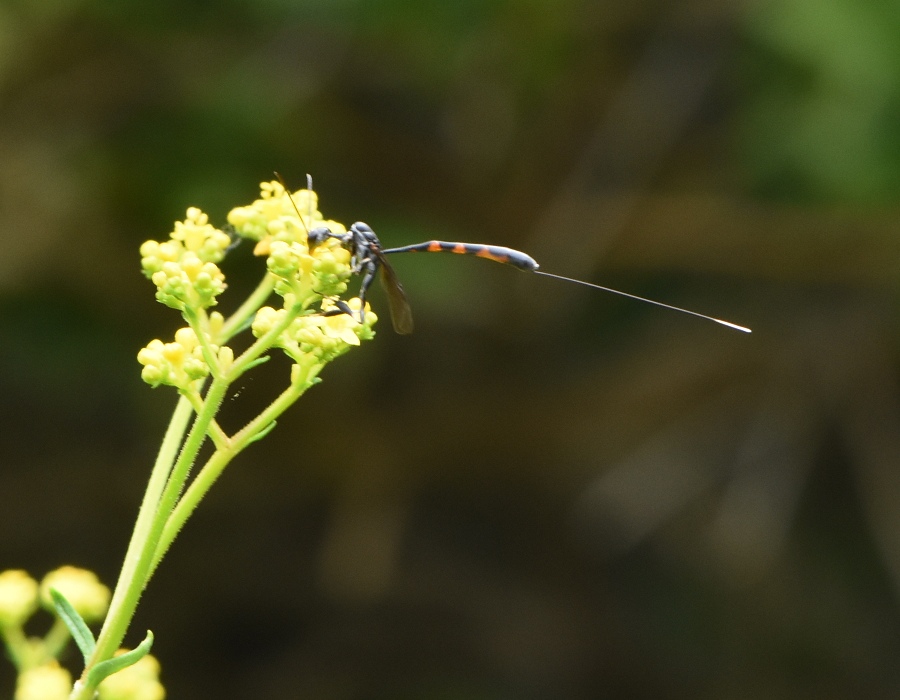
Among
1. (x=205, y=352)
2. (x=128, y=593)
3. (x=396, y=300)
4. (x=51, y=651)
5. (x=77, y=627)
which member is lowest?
(x=51, y=651)

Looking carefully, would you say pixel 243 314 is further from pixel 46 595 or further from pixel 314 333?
pixel 46 595

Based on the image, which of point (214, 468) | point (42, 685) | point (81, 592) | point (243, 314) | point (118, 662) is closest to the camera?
point (118, 662)

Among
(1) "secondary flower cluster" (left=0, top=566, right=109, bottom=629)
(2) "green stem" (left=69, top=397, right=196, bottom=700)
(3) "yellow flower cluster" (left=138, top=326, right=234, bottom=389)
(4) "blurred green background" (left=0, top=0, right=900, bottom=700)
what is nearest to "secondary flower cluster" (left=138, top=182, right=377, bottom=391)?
(3) "yellow flower cluster" (left=138, top=326, right=234, bottom=389)

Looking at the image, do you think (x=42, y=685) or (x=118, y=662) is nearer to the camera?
(x=118, y=662)

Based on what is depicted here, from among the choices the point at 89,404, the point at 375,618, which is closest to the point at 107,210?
the point at 89,404

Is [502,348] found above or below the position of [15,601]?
above

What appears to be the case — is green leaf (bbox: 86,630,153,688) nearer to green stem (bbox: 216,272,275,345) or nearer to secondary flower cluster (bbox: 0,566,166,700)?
secondary flower cluster (bbox: 0,566,166,700)

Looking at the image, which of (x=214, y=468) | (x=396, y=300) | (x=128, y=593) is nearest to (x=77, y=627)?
(x=128, y=593)
